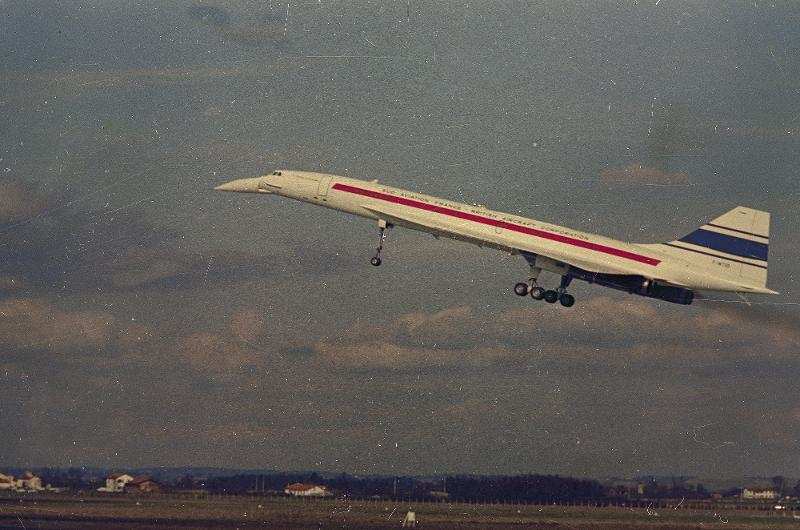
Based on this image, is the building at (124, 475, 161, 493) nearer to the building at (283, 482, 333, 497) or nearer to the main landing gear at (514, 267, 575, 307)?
the building at (283, 482, 333, 497)

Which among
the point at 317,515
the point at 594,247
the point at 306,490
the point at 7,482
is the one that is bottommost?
the point at 317,515

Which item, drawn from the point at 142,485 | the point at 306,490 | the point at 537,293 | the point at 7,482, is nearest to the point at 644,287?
the point at 537,293

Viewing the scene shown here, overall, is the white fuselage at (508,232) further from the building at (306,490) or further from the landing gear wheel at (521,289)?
the building at (306,490)

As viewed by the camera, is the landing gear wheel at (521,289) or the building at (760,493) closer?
the landing gear wheel at (521,289)

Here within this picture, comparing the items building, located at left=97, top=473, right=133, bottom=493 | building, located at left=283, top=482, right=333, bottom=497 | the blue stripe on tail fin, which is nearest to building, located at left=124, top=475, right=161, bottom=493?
building, located at left=97, top=473, right=133, bottom=493

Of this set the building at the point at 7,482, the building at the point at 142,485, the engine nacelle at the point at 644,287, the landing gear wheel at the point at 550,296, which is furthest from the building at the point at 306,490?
the engine nacelle at the point at 644,287

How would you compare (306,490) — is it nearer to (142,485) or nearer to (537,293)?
(142,485)
